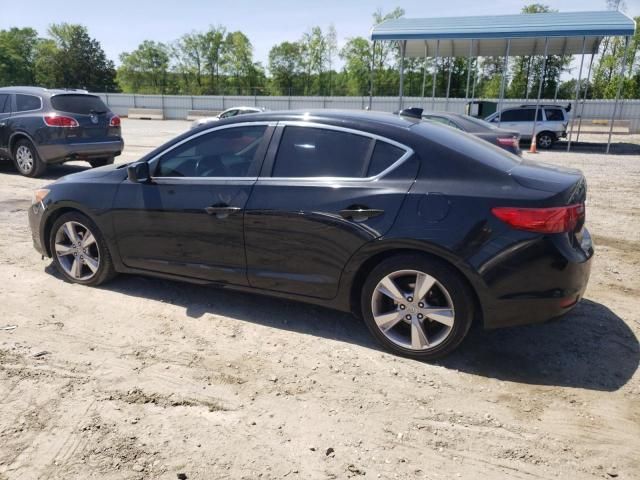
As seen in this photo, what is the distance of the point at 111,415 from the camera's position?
2795 millimetres

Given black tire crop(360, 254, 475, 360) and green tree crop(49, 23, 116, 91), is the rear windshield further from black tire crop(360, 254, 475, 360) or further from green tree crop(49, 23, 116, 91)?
green tree crop(49, 23, 116, 91)

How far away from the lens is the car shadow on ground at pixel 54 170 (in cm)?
1063

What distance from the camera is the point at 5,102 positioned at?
402 inches

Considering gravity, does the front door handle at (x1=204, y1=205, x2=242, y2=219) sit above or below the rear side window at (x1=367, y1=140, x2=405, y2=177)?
below

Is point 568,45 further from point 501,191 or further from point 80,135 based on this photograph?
point 501,191

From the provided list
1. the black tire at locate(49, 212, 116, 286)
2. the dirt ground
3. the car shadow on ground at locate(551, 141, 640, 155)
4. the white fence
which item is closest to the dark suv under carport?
the black tire at locate(49, 212, 116, 286)

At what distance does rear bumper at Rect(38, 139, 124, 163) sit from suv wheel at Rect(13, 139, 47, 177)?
0.67ft

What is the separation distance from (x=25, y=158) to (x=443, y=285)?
9.91 meters

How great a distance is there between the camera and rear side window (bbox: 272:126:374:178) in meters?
3.49

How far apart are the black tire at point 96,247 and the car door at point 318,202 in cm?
151

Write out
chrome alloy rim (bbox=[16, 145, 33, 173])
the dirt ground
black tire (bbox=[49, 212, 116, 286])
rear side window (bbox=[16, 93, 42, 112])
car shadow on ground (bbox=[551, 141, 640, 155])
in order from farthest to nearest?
1. car shadow on ground (bbox=[551, 141, 640, 155])
2. chrome alloy rim (bbox=[16, 145, 33, 173])
3. rear side window (bbox=[16, 93, 42, 112])
4. black tire (bbox=[49, 212, 116, 286])
5. the dirt ground

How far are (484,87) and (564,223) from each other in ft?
→ 183

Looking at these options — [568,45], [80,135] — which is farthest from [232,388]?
[568,45]

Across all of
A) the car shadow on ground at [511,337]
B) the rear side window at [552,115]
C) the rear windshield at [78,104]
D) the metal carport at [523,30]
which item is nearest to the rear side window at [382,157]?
the car shadow on ground at [511,337]
